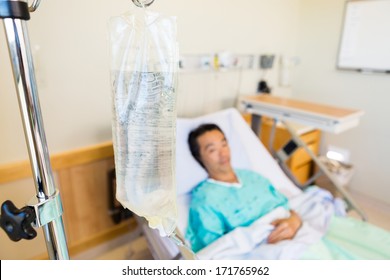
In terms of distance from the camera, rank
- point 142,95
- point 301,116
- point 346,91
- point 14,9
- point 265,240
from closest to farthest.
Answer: point 14,9 < point 142,95 < point 265,240 < point 301,116 < point 346,91

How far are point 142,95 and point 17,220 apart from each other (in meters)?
0.34

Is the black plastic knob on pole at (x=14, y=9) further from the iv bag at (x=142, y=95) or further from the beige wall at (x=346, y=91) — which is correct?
the beige wall at (x=346, y=91)

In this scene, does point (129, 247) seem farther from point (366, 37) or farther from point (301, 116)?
point (366, 37)

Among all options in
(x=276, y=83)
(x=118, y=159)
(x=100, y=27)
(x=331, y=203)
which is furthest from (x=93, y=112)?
(x=276, y=83)

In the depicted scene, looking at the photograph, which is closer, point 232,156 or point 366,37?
point 232,156

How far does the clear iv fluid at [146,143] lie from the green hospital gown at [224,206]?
2.17 ft

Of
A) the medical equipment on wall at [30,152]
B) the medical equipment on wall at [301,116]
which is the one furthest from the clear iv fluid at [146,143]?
the medical equipment on wall at [301,116]

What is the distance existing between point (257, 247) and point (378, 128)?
138 cm

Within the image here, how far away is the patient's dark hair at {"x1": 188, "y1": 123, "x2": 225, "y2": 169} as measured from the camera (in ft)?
4.65

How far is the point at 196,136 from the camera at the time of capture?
1.42 m

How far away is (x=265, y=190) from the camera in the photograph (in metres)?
1.45

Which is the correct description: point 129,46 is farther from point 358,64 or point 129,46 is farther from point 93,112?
point 358,64

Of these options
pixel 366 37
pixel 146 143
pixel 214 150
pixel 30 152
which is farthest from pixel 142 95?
pixel 366 37

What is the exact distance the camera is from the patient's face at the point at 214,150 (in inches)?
53.7
